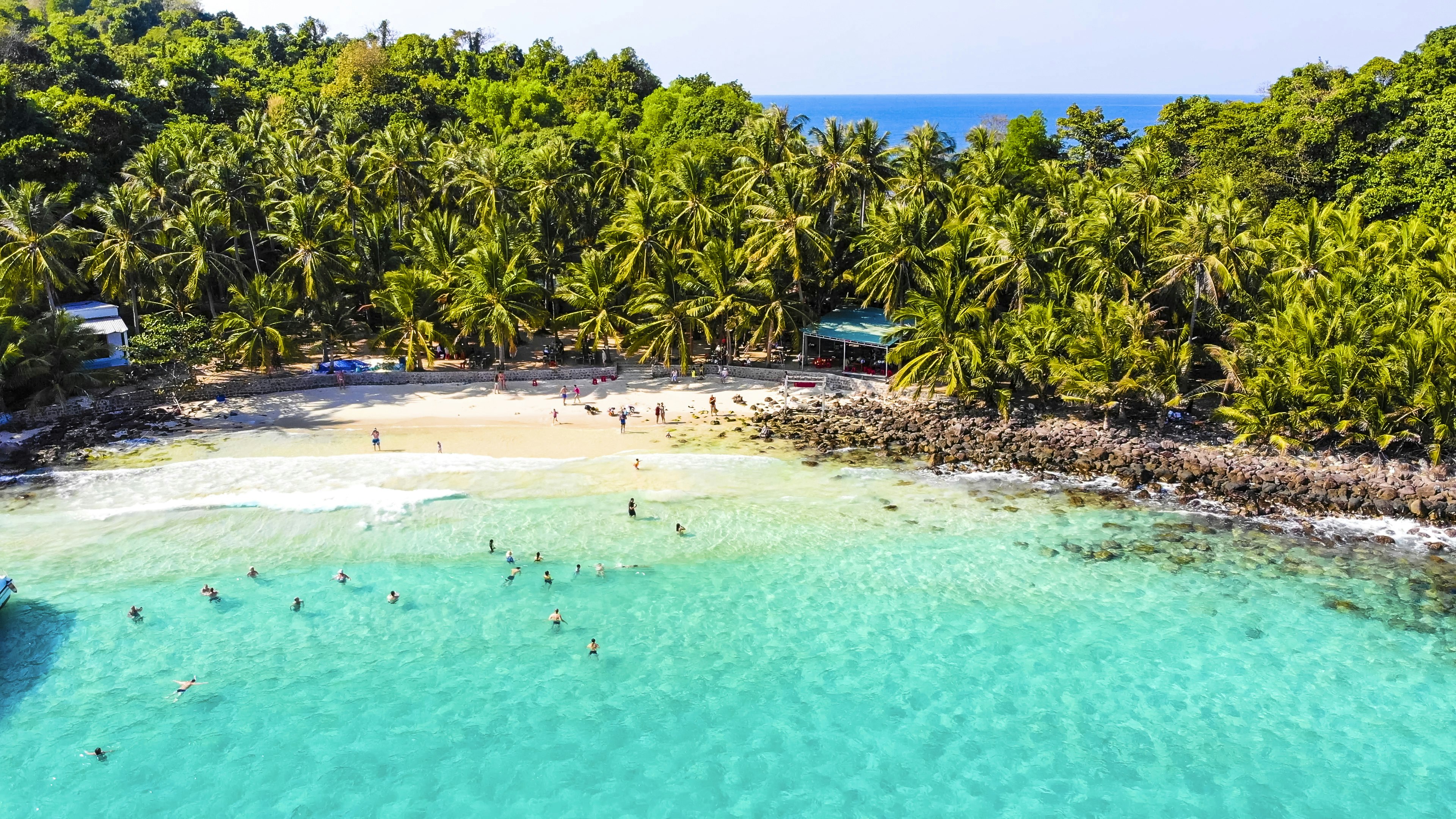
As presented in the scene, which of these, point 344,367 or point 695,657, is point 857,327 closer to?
point 695,657

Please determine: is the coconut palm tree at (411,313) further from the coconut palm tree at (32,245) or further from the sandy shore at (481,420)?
the coconut palm tree at (32,245)

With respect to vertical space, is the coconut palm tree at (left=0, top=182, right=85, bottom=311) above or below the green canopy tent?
above

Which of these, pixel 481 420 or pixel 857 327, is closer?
pixel 481 420

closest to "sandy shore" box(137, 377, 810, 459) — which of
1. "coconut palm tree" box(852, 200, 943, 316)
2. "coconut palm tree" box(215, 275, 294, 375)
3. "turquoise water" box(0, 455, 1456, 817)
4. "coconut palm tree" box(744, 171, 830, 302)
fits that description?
"coconut palm tree" box(215, 275, 294, 375)

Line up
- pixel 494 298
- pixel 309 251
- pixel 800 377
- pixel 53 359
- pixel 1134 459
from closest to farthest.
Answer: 1. pixel 1134 459
2. pixel 53 359
3. pixel 494 298
4. pixel 309 251
5. pixel 800 377

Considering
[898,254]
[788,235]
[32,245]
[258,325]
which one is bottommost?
[258,325]

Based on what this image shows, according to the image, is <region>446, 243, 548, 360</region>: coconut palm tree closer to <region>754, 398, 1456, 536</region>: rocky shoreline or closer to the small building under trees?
<region>754, 398, 1456, 536</region>: rocky shoreline

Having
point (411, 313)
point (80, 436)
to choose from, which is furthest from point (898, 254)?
point (80, 436)

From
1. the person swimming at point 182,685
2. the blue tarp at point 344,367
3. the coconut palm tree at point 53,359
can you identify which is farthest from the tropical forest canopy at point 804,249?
the person swimming at point 182,685
